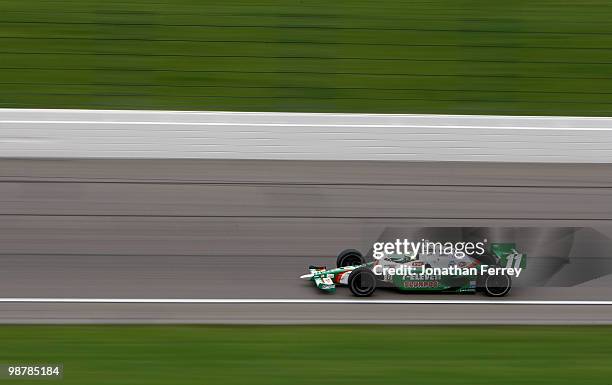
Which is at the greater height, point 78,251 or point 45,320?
point 78,251

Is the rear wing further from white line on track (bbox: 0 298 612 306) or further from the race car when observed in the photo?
white line on track (bbox: 0 298 612 306)

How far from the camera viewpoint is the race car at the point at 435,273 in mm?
6273

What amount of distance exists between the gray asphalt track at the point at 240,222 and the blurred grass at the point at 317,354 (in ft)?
0.90

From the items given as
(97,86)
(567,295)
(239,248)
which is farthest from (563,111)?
(97,86)

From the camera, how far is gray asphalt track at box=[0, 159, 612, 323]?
654 centimetres

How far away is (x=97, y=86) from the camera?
36.0ft

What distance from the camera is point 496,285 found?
21.4ft

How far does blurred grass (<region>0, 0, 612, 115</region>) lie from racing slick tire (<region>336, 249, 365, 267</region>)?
4212mm

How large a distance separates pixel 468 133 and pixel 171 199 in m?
3.63

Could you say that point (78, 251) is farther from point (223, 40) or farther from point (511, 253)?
point (223, 40)

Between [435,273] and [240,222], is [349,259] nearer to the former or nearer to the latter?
[435,273]

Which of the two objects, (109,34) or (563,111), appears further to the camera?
(109,34)

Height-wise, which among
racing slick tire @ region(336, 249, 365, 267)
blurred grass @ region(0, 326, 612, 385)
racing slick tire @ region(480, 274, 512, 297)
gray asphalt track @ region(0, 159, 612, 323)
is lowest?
blurred grass @ region(0, 326, 612, 385)

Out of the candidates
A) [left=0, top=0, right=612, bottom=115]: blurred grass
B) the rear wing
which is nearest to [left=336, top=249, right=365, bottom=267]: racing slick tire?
the rear wing
